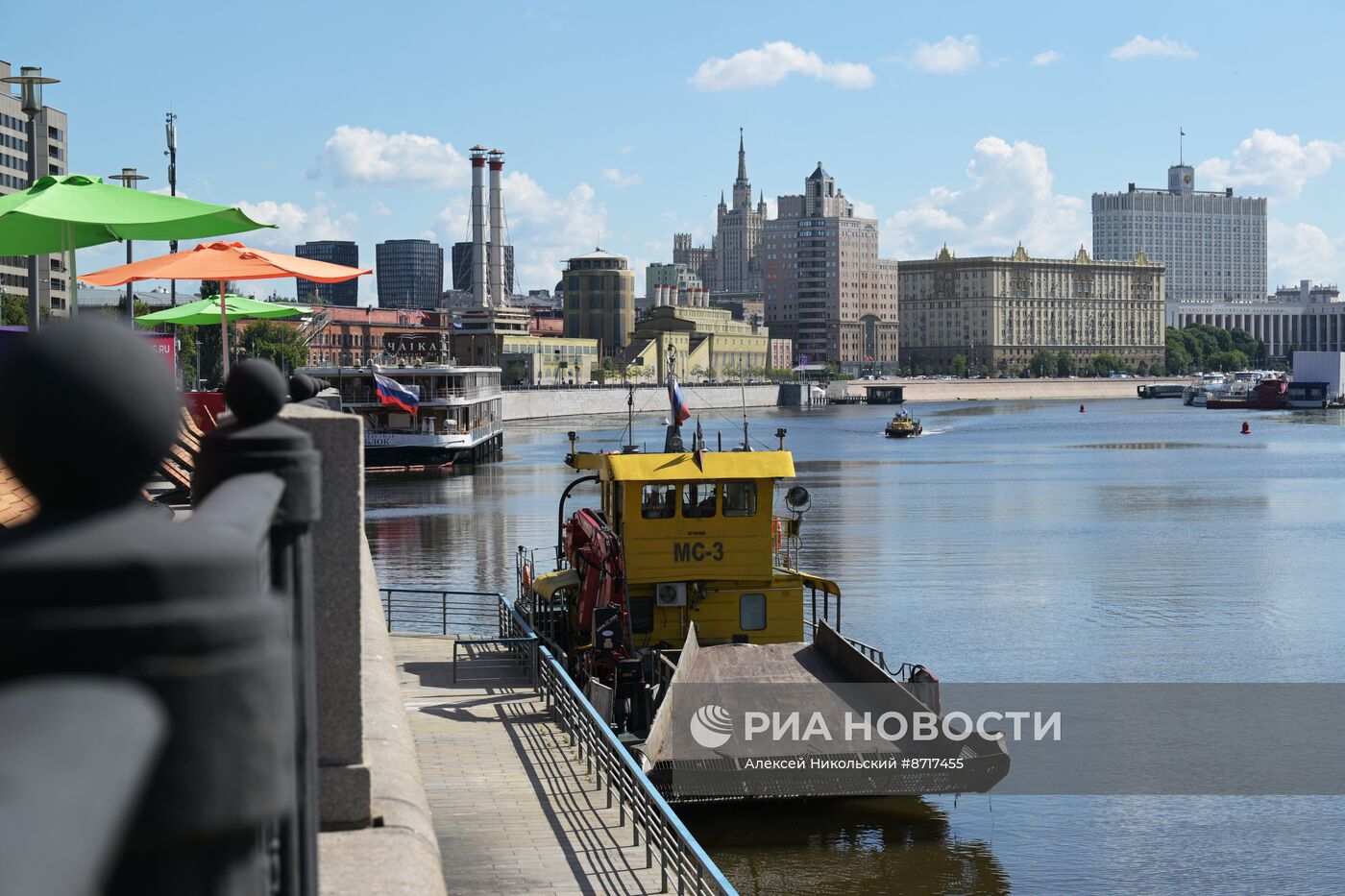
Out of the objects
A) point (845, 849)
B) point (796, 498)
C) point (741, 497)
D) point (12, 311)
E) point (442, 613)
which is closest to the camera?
point (845, 849)

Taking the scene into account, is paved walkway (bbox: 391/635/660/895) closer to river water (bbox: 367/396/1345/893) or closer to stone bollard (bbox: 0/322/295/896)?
river water (bbox: 367/396/1345/893)

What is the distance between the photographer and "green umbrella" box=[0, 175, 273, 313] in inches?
645

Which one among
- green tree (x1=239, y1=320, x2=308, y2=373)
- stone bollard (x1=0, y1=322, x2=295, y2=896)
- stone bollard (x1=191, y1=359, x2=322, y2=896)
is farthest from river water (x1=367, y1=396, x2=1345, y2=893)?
stone bollard (x1=0, y1=322, x2=295, y2=896)

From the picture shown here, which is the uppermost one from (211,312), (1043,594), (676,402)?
(211,312)

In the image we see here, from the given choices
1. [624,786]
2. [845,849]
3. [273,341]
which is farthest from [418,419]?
[624,786]

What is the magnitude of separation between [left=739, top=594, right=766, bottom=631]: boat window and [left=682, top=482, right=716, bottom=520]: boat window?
171 cm

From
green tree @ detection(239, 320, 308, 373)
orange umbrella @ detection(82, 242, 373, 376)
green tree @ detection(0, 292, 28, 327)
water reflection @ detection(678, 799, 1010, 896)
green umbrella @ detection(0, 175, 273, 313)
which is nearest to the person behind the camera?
green umbrella @ detection(0, 175, 273, 313)

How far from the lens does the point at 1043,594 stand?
43.9m

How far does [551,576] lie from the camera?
28.2 m

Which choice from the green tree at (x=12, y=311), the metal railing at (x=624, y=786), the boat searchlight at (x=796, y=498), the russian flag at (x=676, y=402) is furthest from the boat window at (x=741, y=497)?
the green tree at (x=12, y=311)

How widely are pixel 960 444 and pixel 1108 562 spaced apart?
75711 mm

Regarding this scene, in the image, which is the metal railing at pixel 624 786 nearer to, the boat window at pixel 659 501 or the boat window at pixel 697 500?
the boat window at pixel 659 501

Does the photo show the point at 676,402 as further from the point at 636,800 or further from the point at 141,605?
the point at 141,605

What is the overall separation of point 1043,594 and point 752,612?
2070 centimetres
